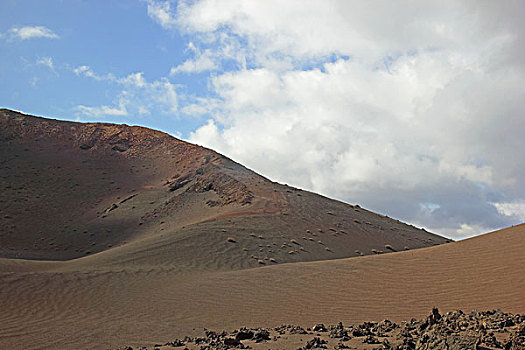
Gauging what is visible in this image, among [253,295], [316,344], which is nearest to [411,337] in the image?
[316,344]

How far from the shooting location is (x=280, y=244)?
2564 cm

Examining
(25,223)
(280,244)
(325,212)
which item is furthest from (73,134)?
(280,244)

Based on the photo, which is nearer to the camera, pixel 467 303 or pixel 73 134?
pixel 467 303

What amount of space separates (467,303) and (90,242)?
31.7m

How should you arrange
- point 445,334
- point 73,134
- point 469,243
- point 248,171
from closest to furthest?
point 445,334 < point 469,243 < point 248,171 < point 73,134

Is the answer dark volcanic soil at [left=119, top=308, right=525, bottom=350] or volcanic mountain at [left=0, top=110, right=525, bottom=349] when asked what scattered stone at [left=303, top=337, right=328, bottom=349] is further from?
volcanic mountain at [left=0, top=110, right=525, bottom=349]

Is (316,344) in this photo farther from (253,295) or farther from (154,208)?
(154,208)

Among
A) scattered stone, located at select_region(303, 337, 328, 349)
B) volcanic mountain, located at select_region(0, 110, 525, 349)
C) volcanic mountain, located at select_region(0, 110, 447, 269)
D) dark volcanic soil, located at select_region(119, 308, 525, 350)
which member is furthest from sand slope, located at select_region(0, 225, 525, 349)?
volcanic mountain, located at select_region(0, 110, 447, 269)

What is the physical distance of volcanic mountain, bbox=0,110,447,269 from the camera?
24656 millimetres

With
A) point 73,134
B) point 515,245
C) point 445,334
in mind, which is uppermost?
point 73,134

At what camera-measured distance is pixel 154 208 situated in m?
38.7

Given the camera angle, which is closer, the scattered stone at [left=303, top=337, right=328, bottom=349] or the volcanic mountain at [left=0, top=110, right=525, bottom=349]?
the scattered stone at [left=303, top=337, right=328, bottom=349]

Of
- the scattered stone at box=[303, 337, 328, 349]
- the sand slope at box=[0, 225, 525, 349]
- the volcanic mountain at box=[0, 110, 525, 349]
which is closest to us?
the scattered stone at box=[303, 337, 328, 349]

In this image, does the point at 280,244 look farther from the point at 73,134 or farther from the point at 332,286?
the point at 73,134
